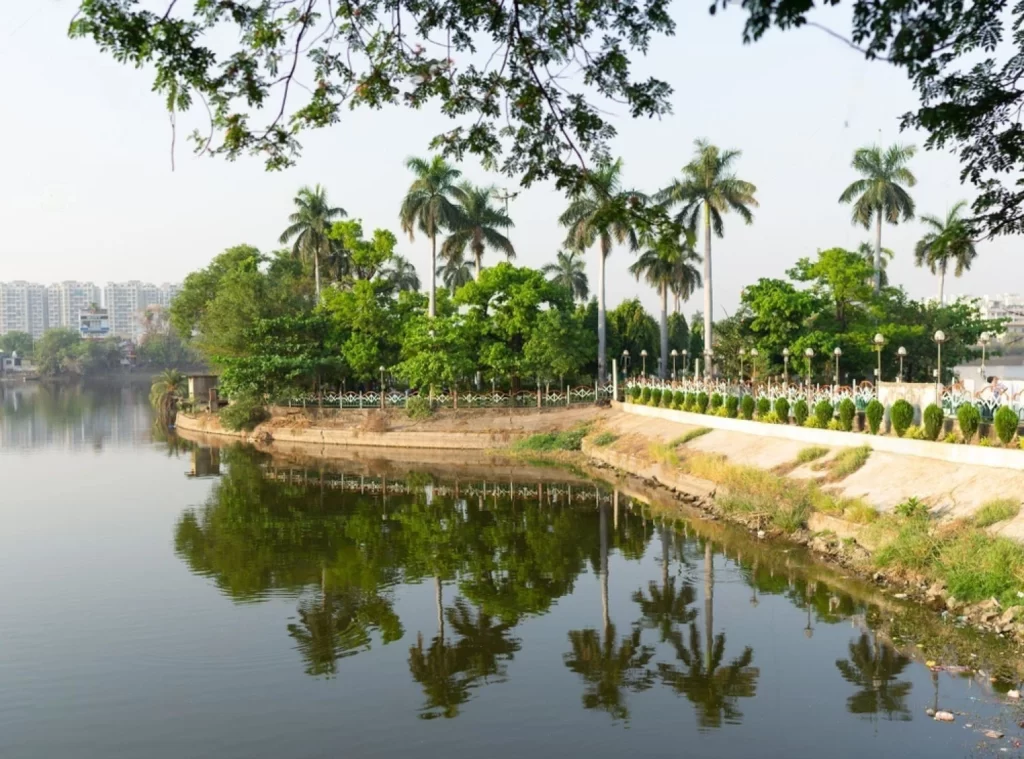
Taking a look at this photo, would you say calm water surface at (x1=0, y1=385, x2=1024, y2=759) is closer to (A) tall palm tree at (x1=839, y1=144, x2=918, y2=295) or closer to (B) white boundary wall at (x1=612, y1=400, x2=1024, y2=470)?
(B) white boundary wall at (x1=612, y1=400, x2=1024, y2=470)

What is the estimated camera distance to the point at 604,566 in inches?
844

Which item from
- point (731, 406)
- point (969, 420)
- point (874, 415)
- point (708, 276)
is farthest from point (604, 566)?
point (708, 276)

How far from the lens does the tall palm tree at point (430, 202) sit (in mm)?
52844

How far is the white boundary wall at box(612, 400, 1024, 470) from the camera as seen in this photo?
20.0m

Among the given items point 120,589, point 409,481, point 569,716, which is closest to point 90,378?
point 409,481

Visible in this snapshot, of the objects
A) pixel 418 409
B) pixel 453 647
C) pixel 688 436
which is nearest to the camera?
pixel 453 647

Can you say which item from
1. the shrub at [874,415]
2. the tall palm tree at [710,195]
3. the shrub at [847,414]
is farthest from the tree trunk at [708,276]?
the shrub at [874,415]

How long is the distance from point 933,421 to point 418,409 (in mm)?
30868

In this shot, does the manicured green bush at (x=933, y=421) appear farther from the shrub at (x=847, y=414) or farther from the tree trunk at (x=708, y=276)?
the tree trunk at (x=708, y=276)

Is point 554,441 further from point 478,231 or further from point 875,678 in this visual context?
point 875,678

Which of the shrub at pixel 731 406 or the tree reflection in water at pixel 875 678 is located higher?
the shrub at pixel 731 406

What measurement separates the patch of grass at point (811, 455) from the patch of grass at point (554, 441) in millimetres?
17320

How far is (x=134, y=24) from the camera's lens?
7297 mm

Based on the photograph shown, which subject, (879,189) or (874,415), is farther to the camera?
(879,189)
